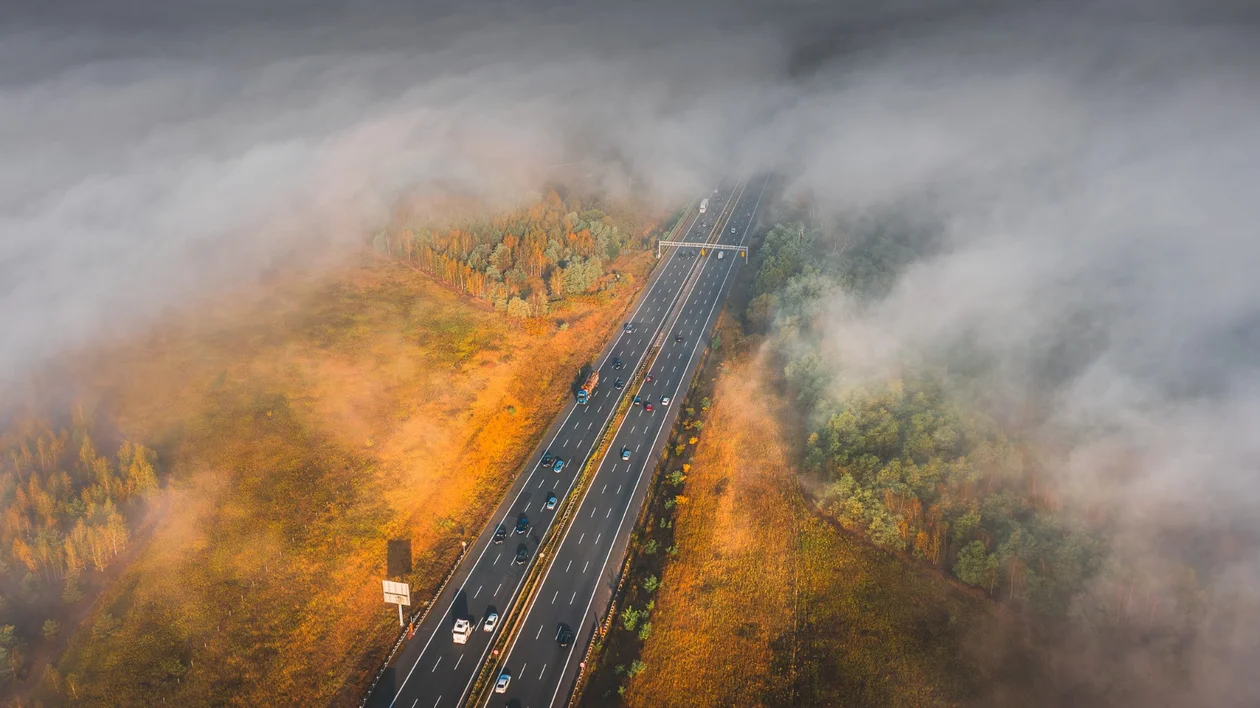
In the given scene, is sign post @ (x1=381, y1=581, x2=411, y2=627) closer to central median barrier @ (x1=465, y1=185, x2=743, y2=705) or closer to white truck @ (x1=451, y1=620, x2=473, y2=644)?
white truck @ (x1=451, y1=620, x2=473, y2=644)

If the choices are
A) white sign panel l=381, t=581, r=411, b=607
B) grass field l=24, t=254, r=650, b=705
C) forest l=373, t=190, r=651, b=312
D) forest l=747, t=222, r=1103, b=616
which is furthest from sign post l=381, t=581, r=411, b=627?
forest l=373, t=190, r=651, b=312

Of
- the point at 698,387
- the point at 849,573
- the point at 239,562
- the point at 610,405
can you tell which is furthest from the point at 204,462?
the point at 849,573

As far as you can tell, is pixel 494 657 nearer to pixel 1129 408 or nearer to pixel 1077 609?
pixel 1077 609

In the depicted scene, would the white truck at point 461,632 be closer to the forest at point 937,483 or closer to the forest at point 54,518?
the forest at point 54,518

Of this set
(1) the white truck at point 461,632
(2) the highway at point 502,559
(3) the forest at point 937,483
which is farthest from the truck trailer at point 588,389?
(1) the white truck at point 461,632

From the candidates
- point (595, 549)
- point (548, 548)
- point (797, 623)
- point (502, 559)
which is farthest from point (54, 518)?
point (797, 623)
